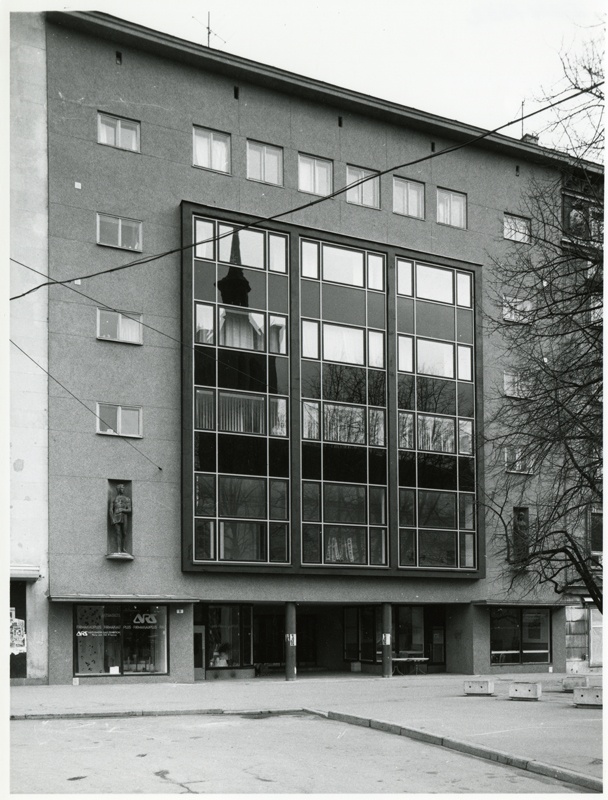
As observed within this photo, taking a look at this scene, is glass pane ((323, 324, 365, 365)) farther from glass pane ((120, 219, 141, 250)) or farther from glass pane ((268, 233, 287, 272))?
glass pane ((120, 219, 141, 250))

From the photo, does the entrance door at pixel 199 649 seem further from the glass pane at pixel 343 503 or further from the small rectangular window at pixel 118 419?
the small rectangular window at pixel 118 419

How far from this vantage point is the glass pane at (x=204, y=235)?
34.3 meters

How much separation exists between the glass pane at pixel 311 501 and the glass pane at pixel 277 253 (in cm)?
747

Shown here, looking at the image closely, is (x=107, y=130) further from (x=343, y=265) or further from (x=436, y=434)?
(x=436, y=434)

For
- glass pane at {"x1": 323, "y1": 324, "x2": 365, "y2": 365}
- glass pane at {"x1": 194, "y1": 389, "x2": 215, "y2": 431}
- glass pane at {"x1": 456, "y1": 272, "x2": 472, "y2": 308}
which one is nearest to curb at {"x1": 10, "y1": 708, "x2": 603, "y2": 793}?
glass pane at {"x1": 194, "y1": 389, "x2": 215, "y2": 431}

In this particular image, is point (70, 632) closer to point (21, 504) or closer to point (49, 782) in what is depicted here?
Result: point (21, 504)

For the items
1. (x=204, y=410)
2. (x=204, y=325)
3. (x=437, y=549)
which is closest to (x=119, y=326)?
(x=204, y=325)

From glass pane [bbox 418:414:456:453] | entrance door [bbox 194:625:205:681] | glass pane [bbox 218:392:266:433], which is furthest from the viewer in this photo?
glass pane [bbox 418:414:456:453]

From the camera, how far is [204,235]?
114ft

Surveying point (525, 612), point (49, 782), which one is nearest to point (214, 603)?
point (525, 612)

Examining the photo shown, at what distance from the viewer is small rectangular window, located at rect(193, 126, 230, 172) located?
3509cm

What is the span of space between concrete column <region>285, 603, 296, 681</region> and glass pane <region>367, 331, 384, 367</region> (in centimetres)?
904

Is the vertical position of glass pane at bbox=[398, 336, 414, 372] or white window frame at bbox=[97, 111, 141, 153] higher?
white window frame at bbox=[97, 111, 141, 153]

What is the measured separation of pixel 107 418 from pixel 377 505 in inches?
411
